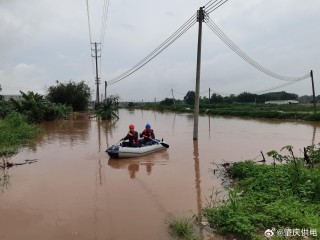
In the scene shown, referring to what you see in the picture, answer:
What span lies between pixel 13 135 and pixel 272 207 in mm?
14594

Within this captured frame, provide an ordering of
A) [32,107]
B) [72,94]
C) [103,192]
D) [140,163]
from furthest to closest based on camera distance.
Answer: [72,94]
[32,107]
[140,163]
[103,192]

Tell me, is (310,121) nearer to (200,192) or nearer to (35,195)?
(200,192)

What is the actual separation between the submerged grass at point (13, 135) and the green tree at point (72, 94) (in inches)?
1065

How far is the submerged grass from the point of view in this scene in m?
14.2

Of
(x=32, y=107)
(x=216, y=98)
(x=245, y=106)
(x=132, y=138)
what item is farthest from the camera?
(x=216, y=98)

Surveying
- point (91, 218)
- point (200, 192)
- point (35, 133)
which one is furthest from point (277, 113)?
point (91, 218)

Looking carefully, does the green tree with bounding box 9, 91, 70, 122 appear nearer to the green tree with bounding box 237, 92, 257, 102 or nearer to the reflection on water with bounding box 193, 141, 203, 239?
the reflection on water with bounding box 193, 141, 203, 239

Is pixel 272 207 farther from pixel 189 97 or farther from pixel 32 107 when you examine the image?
pixel 189 97

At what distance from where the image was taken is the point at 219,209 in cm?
653

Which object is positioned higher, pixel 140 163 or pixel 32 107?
pixel 32 107

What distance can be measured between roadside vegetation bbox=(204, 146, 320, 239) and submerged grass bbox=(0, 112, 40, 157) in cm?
971

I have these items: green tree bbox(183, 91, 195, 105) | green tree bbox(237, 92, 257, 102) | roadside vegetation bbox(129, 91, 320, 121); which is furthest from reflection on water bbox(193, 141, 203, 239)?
green tree bbox(237, 92, 257, 102)

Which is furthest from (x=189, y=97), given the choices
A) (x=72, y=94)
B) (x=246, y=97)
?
(x=72, y=94)

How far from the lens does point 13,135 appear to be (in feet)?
56.8
